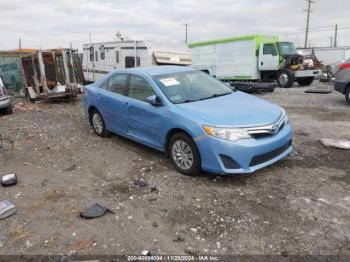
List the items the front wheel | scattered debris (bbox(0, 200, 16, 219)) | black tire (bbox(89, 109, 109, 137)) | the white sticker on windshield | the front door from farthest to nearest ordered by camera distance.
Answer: the front door → the front wheel → black tire (bbox(89, 109, 109, 137)) → the white sticker on windshield → scattered debris (bbox(0, 200, 16, 219))

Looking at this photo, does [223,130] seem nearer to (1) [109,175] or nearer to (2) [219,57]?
(1) [109,175]

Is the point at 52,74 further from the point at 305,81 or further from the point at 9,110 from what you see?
the point at 305,81

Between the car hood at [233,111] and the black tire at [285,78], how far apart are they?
498 inches

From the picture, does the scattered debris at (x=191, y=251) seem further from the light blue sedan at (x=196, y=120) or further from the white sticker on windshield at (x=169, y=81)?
the white sticker on windshield at (x=169, y=81)

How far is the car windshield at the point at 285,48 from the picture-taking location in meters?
17.1

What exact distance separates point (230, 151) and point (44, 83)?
1059cm

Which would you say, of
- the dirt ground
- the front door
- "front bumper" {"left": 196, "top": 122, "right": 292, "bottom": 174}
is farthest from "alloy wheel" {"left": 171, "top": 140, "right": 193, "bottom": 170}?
the front door

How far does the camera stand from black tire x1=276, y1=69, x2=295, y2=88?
1708 centimetres

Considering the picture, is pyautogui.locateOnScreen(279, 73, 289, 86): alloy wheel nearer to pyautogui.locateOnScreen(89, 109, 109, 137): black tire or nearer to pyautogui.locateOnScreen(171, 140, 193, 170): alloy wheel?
pyautogui.locateOnScreen(89, 109, 109, 137): black tire

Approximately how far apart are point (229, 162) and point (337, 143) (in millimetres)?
2818

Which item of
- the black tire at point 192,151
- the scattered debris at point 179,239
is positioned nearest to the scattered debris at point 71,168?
the black tire at point 192,151

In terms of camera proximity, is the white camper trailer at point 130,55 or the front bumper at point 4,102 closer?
the front bumper at point 4,102

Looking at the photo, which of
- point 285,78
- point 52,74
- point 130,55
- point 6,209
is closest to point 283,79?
point 285,78

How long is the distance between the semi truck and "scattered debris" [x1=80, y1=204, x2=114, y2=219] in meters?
14.7
